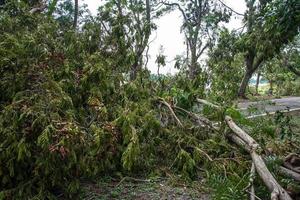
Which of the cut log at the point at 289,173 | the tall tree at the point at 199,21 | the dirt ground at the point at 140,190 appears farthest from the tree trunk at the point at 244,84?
the dirt ground at the point at 140,190

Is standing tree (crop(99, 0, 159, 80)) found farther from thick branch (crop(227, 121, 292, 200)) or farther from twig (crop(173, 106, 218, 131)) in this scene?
thick branch (crop(227, 121, 292, 200))

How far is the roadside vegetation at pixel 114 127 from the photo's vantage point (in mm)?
3416

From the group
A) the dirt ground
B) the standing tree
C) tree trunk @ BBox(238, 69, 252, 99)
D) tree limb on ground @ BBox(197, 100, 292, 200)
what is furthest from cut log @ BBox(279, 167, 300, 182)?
tree trunk @ BBox(238, 69, 252, 99)

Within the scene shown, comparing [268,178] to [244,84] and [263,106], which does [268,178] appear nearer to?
[263,106]

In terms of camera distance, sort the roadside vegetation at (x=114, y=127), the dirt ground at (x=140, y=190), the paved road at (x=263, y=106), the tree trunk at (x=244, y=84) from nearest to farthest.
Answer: the roadside vegetation at (x=114, y=127), the dirt ground at (x=140, y=190), the paved road at (x=263, y=106), the tree trunk at (x=244, y=84)

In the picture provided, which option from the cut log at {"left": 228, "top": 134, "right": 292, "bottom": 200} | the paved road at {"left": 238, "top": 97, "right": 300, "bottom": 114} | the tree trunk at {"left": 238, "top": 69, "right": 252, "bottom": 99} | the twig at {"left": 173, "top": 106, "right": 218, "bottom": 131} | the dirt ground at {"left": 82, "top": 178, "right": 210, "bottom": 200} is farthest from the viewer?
the tree trunk at {"left": 238, "top": 69, "right": 252, "bottom": 99}

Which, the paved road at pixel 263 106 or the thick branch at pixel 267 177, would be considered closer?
the thick branch at pixel 267 177

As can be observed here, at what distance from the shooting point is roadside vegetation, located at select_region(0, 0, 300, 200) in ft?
11.2

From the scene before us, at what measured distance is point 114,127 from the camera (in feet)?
12.9

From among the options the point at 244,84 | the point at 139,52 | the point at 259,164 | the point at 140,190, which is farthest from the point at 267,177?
the point at 244,84

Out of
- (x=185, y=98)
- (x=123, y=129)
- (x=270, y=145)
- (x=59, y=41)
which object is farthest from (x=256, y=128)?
(x=59, y=41)

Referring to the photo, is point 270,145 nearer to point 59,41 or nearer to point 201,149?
point 201,149

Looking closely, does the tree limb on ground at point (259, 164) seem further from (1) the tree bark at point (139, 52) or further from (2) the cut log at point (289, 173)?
(1) the tree bark at point (139, 52)

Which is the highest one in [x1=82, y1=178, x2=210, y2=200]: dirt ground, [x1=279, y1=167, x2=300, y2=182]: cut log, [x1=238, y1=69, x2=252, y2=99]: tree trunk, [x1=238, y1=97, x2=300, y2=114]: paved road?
[x1=238, y1=69, x2=252, y2=99]: tree trunk
